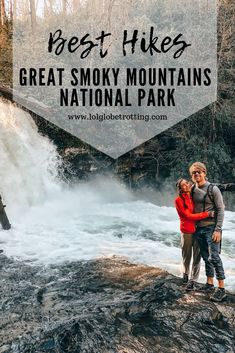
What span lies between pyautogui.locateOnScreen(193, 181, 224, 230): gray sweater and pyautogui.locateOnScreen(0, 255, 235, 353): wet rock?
0.90 meters

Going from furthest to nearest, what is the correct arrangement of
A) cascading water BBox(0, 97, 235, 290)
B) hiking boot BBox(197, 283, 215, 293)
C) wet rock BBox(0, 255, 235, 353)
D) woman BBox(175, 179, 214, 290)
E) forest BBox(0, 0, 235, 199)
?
forest BBox(0, 0, 235, 199) → cascading water BBox(0, 97, 235, 290) → hiking boot BBox(197, 283, 215, 293) → woman BBox(175, 179, 214, 290) → wet rock BBox(0, 255, 235, 353)

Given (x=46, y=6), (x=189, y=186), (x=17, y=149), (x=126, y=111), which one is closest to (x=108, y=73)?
(x=126, y=111)

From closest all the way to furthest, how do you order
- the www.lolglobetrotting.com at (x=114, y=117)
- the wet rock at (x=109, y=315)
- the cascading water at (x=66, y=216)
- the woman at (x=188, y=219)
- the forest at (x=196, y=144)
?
the wet rock at (x=109, y=315), the woman at (x=188, y=219), the cascading water at (x=66, y=216), the www.lolglobetrotting.com at (x=114, y=117), the forest at (x=196, y=144)

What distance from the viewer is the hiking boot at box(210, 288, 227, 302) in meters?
4.39

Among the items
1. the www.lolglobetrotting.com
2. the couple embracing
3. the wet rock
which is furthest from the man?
the www.lolglobetrotting.com

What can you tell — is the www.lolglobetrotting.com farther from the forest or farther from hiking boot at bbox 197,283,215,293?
hiking boot at bbox 197,283,215,293

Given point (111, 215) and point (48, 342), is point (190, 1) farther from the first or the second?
point (48, 342)

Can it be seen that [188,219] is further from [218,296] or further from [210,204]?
[218,296]

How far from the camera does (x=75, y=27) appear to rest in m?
14.1

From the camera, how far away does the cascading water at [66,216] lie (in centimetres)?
708

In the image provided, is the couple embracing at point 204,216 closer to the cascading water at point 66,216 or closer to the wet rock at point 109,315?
the wet rock at point 109,315

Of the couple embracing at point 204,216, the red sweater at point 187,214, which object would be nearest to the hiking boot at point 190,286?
the couple embracing at point 204,216

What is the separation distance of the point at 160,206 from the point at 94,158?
111 inches

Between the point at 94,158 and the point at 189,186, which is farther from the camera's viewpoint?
the point at 94,158
